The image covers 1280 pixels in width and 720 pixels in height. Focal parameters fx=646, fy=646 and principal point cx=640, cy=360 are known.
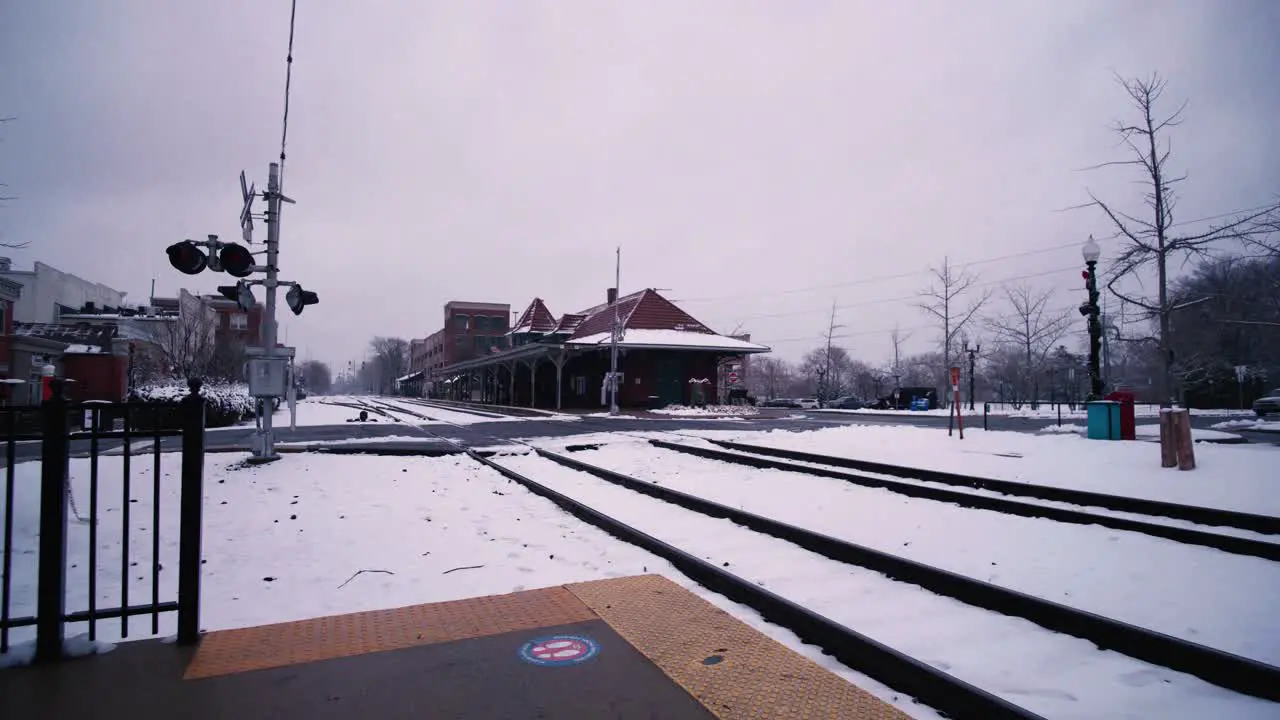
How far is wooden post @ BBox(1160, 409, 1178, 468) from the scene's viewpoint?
8.57m

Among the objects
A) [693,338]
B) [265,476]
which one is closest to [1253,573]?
[265,476]

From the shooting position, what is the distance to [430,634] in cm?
379

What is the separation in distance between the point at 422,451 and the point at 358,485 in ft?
13.7

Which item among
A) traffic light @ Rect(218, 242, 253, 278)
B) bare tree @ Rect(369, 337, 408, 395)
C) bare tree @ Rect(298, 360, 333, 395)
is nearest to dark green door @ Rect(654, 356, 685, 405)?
traffic light @ Rect(218, 242, 253, 278)

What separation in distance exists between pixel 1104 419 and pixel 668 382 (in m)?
29.5

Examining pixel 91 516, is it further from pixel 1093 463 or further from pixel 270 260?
pixel 1093 463

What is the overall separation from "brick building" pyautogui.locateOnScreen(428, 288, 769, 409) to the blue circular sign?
102 ft

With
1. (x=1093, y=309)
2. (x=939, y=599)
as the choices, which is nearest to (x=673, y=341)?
(x=1093, y=309)

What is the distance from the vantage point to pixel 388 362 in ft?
504

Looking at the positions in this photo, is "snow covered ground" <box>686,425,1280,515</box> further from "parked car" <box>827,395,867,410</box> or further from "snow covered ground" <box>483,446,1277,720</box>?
"parked car" <box>827,395,867,410</box>

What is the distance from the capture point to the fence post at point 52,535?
337cm

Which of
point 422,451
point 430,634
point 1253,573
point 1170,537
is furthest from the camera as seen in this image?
point 422,451

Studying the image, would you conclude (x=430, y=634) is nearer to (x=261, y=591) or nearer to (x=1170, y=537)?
(x=261, y=591)

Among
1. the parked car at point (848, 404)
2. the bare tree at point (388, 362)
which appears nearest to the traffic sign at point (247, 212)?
the parked car at point (848, 404)
